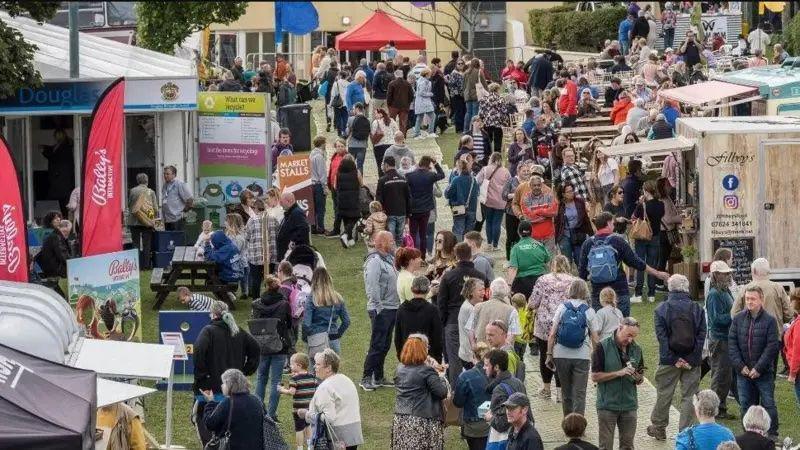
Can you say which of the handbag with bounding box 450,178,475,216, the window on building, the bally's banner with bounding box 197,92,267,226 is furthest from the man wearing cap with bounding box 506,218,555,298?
the window on building

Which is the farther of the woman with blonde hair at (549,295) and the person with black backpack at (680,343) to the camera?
the woman with blonde hair at (549,295)

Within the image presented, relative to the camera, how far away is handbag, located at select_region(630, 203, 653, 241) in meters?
21.8

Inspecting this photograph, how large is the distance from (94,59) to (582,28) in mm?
24847

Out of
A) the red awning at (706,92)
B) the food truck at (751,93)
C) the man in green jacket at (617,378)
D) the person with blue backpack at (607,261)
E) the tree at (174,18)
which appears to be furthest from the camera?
the tree at (174,18)

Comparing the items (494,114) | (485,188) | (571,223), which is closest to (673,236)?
(571,223)

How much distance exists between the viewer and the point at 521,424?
41.9 ft

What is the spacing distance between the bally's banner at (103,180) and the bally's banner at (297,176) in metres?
6.33

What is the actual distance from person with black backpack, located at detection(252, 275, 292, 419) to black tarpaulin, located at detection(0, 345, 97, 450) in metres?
5.80

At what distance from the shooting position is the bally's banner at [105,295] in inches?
693

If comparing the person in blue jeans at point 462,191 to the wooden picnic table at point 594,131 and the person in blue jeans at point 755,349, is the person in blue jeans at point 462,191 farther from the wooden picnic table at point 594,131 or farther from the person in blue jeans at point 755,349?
the person in blue jeans at point 755,349

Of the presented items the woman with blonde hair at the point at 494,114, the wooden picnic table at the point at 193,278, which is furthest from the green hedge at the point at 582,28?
the wooden picnic table at the point at 193,278

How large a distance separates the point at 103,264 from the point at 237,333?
253 cm

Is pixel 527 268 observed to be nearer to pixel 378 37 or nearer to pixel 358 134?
pixel 358 134

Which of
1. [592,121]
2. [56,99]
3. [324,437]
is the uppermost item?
[56,99]
